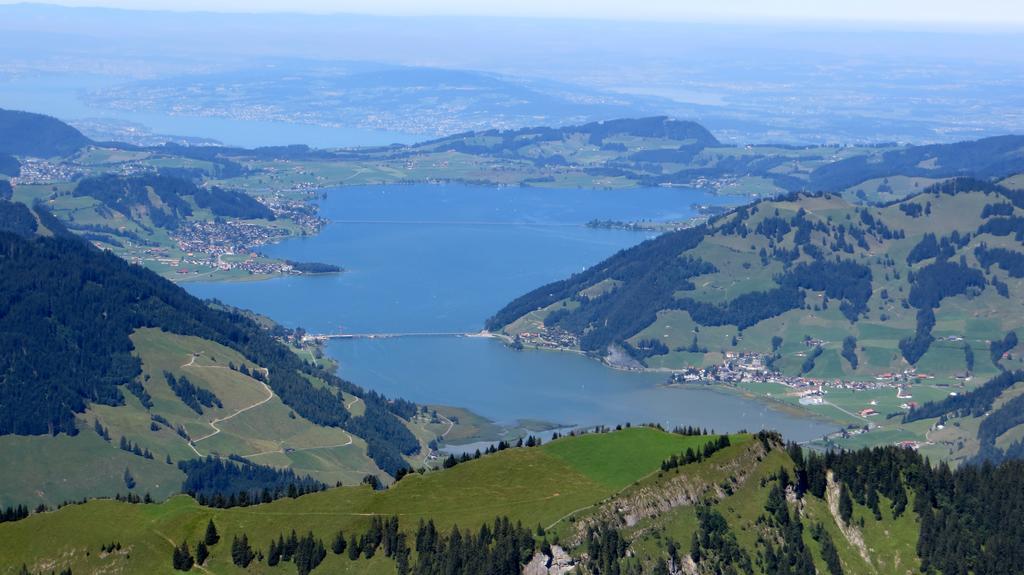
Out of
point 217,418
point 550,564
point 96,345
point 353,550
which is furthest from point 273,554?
point 96,345

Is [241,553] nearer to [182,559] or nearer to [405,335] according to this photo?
[182,559]

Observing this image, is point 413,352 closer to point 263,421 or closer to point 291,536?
point 263,421

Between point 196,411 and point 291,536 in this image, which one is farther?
point 196,411

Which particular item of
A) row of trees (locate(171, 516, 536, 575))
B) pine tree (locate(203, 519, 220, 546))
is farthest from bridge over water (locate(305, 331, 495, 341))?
row of trees (locate(171, 516, 536, 575))

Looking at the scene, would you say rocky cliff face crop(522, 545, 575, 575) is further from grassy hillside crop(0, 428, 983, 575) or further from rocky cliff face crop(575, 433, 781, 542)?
rocky cliff face crop(575, 433, 781, 542)

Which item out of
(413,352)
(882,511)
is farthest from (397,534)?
(413,352)

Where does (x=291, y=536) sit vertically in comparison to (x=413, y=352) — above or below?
above

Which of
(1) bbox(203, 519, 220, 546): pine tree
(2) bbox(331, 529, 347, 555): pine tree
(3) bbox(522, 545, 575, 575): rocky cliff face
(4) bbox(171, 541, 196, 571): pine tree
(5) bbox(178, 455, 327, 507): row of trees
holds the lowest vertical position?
(5) bbox(178, 455, 327, 507): row of trees

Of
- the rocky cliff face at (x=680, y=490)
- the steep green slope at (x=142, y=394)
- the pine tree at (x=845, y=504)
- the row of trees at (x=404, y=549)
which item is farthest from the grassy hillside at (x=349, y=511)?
the steep green slope at (x=142, y=394)
